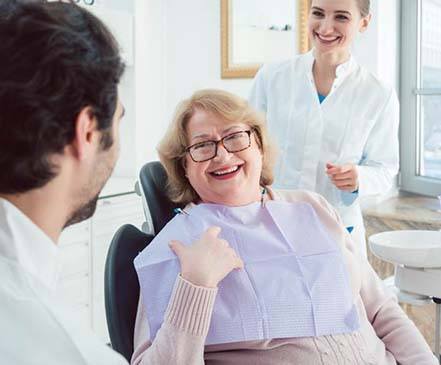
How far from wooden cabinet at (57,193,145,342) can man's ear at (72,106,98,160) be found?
215 centimetres

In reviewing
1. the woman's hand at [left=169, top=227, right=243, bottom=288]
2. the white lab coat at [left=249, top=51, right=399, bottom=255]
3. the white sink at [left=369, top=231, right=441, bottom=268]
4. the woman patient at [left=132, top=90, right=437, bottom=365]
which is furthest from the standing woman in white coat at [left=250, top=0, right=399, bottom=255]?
the woman's hand at [left=169, top=227, right=243, bottom=288]

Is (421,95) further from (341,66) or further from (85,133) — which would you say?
(85,133)

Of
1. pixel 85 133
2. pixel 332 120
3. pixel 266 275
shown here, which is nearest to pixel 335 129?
pixel 332 120

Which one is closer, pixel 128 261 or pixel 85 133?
pixel 85 133

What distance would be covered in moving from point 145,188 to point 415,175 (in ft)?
6.23

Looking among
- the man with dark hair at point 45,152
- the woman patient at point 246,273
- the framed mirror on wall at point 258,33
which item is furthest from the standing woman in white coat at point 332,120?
the man with dark hair at point 45,152

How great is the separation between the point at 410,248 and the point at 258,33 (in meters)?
1.93

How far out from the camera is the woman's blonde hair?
1.66 metres

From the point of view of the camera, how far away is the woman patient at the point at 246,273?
1.37 meters

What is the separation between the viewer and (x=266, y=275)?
4.95ft

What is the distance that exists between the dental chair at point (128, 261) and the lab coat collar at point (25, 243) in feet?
2.04

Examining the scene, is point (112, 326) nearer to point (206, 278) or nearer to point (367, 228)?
point (206, 278)

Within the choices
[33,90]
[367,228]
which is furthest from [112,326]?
[367,228]

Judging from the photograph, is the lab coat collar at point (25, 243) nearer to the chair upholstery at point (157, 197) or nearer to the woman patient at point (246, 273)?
the woman patient at point (246, 273)
